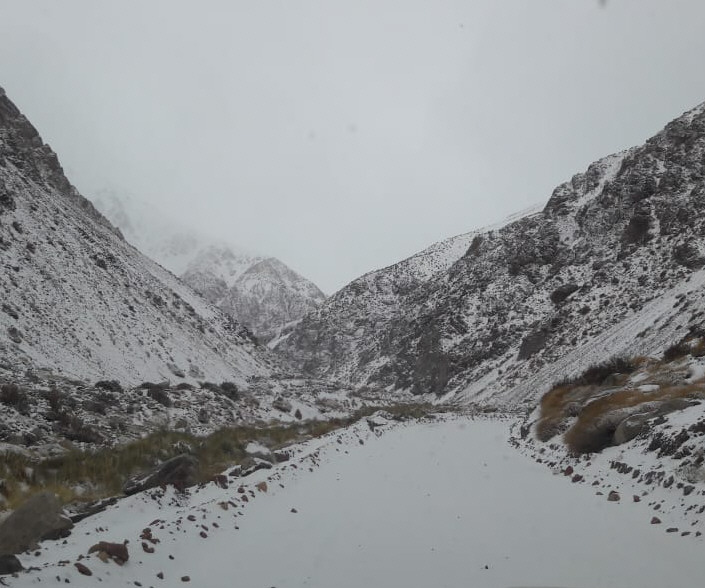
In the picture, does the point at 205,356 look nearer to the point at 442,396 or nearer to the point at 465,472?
the point at 465,472

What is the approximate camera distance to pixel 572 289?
277 feet

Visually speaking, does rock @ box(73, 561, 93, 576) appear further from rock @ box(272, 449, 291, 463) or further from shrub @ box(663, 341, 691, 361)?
shrub @ box(663, 341, 691, 361)

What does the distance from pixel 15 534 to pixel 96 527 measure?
170cm

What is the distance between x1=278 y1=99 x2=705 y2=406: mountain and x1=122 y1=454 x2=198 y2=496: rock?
106 ft

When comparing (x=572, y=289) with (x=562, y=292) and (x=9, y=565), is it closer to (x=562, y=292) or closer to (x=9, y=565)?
(x=562, y=292)

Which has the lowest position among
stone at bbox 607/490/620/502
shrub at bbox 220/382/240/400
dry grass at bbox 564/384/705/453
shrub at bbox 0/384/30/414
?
dry grass at bbox 564/384/705/453

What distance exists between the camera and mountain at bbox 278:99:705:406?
190ft

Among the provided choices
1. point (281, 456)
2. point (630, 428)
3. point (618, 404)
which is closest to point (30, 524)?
point (281, 456)

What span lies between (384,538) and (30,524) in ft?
16.0

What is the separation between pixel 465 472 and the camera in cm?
1445

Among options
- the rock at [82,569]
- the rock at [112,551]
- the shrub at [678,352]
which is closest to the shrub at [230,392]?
the shrub at [678,352]

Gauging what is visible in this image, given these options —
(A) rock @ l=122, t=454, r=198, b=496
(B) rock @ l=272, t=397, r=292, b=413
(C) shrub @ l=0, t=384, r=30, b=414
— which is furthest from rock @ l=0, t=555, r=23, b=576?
(B) rock @ l=272, t=397, r=292, b=413

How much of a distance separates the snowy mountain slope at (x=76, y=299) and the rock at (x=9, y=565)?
22.6 m

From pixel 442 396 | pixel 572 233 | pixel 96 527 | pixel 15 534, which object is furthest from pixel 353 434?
pixel 572 233
